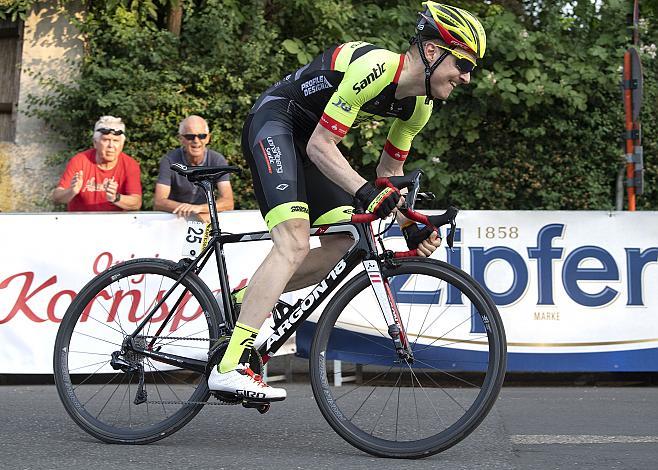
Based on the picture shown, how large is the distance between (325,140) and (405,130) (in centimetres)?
54

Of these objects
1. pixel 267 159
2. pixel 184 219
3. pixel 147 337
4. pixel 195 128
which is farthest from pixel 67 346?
pixel 195 128

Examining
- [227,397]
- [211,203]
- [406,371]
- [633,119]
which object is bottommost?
[227,397]

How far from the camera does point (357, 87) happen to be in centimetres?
480

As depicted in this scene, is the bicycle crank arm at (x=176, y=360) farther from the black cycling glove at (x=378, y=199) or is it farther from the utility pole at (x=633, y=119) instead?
the utility pole at (x=633, y=119)

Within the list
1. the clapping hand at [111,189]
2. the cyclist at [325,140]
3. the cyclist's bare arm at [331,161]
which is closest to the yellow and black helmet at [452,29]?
the cyclist at [325,140]

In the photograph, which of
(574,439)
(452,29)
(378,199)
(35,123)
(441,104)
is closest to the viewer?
(378,199)

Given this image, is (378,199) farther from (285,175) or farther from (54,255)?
(54,255)

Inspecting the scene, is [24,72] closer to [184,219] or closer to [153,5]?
[153,5]

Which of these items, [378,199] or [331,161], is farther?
[331,161]

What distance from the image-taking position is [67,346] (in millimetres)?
5277

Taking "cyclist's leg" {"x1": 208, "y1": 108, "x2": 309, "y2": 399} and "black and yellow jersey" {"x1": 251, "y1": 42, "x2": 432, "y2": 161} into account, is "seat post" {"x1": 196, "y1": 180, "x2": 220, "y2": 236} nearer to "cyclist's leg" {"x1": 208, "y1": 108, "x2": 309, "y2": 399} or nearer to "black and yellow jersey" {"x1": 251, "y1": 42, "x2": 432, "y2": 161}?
"cyclist's leg" {"x1": 208, "y1": 108, "x2": 309, "y2": 399}

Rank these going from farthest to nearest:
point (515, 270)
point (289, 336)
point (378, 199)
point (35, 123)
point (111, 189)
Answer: point (35, 123) < point (111, 189) < point (515, 270) < point (289, 336) < point (378, 199)

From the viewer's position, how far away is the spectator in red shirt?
877 centimetres

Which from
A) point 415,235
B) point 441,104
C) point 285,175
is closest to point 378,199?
point 415,235
